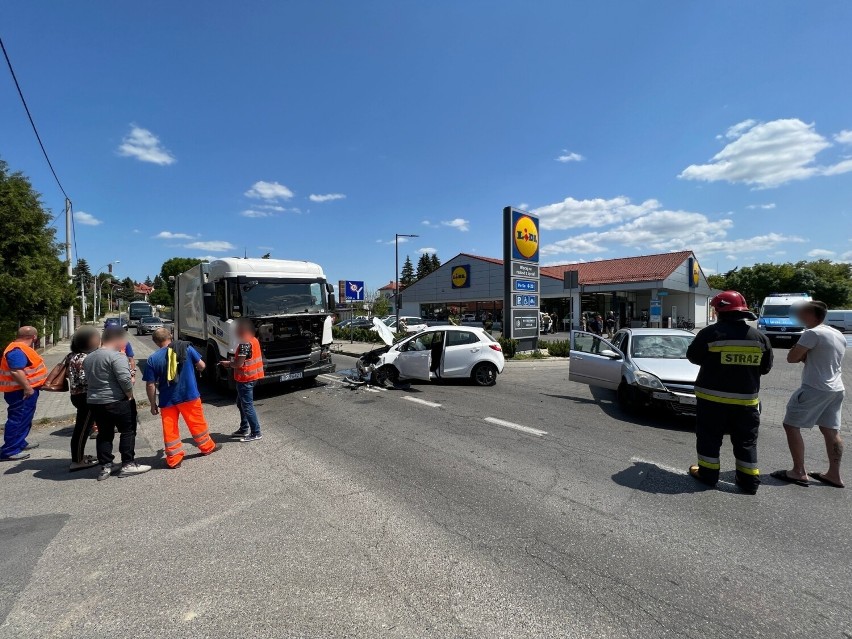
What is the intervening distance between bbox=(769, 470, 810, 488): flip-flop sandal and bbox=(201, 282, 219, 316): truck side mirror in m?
9.29

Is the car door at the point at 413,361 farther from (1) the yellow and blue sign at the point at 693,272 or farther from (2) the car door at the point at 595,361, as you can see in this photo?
(1) the yellow and blue sign at the point at 693,272

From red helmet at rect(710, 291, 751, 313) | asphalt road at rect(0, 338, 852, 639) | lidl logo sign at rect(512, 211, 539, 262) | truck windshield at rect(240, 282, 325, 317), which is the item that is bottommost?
asphalt road at rect(0, 338, 852, 639)


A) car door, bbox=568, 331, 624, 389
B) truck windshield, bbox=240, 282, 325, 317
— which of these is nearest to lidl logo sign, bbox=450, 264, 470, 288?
truck windshield, bbox=240, 282, 325, 317

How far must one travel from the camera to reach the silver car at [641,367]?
250 inches

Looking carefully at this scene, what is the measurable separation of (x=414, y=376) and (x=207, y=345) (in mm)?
4859

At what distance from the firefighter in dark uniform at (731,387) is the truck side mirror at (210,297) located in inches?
334

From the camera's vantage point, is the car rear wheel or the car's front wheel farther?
the car rear wheel

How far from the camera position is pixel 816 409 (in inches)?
163

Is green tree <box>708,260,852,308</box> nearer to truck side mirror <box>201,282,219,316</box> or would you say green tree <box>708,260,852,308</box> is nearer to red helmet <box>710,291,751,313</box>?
red helmet <box>710,291,751,313</box>

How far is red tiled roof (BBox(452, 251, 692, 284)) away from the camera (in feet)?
107

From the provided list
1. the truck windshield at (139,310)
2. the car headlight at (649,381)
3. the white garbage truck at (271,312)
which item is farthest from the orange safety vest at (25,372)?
the truck windshield at (139,310)

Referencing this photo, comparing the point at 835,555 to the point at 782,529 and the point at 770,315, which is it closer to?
the point at 782,529

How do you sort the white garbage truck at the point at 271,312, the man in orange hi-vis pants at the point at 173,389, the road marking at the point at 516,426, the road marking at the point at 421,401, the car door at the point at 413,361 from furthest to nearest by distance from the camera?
the car door at the point at 413,361 → the white garbage truck at the point at 271,312 → the road marking at the point at 421,401 → the road marking at the point at 516,426 → the man in orange hi-vis pants at the point at 173,389

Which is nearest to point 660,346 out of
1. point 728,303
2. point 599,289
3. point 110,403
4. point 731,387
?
point 728,303
